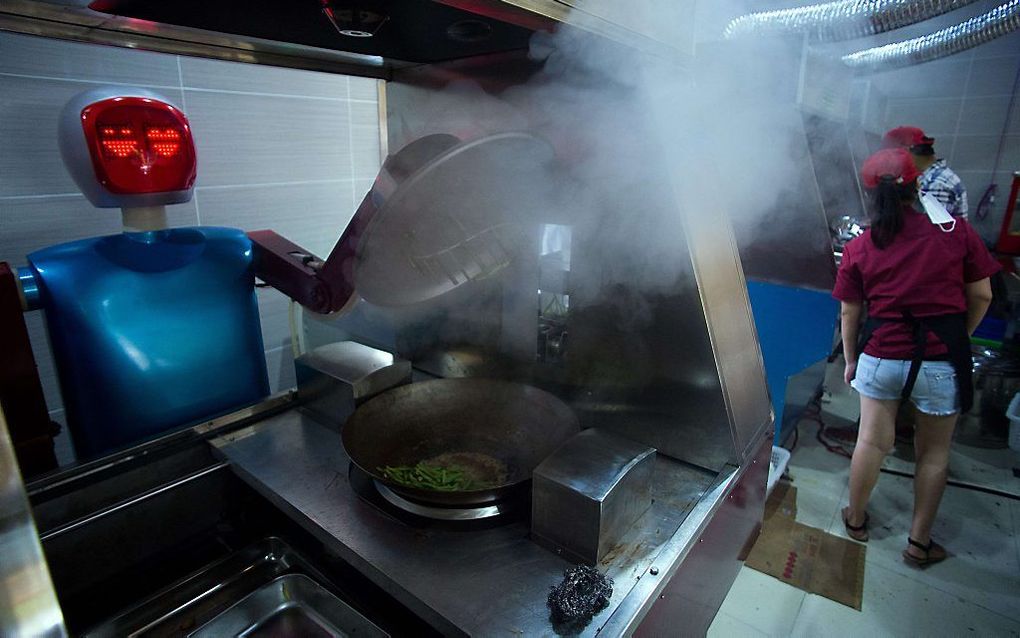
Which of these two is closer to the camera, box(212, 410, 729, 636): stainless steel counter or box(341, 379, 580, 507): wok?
box(212, 410, 729, 636): stainless steel counter

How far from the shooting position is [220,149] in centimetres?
223

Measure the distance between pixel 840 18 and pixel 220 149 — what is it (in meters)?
3.06

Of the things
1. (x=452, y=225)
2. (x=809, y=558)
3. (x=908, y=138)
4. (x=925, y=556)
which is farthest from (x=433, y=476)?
(x=908, y=138)

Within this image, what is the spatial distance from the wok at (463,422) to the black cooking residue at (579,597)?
1.04ft

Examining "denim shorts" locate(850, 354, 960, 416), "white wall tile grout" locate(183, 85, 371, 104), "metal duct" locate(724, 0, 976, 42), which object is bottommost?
"denim shorts" locate(850, 354, 960, 416)

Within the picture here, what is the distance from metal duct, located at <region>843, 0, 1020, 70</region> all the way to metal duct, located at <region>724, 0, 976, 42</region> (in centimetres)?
128

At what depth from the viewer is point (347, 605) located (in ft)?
3.01

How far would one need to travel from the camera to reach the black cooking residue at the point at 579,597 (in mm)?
728

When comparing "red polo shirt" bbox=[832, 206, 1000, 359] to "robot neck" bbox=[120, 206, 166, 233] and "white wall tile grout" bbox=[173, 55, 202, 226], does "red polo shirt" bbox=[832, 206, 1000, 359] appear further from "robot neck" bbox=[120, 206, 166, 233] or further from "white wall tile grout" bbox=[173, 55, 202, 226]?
"white wall tile grout" bbox=[173, 55, 202, 226]

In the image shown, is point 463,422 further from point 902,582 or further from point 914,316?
point 902,582

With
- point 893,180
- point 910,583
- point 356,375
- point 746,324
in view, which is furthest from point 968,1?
point 356,375

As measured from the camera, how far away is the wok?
1.10 metres

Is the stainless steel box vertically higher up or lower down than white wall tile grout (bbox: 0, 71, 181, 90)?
lower down

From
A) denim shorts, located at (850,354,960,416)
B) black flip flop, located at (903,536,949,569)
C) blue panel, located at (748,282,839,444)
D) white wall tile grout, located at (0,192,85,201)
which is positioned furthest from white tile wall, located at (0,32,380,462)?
black flip flop, located at (903,536,949,569)
